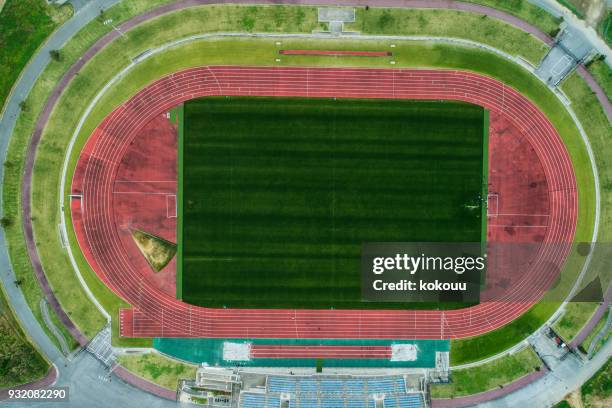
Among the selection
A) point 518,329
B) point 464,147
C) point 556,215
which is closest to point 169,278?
point 464,147

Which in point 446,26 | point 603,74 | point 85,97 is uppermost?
point 446,26

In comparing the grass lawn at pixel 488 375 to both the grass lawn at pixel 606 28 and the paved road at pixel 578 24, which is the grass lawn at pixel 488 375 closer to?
the paved road at pixel 578 24

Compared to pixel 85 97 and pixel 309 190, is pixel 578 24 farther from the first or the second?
pixel 85 97

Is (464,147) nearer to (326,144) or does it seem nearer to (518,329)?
(326,144)

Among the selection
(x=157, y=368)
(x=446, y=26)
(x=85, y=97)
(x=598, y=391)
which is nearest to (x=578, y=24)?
(x=446, y=26)

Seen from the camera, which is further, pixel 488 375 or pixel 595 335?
pixel 595 335

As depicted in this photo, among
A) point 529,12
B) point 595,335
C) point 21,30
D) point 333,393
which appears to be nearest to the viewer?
point 333,393
